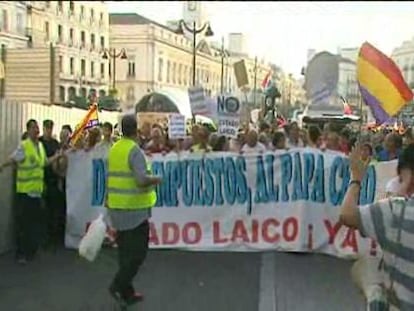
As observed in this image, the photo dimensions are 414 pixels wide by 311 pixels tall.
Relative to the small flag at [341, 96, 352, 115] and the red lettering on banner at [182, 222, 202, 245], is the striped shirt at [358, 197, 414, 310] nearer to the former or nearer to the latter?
the red lettering on banner at [182, 222, 202, 245]

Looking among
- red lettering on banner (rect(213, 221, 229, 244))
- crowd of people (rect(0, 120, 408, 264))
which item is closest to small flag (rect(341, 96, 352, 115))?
crowd of people (rect(0, 120, 408, 264))

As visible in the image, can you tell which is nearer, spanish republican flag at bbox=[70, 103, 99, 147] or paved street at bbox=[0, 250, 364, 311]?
paved street at bbox=[0, 250, 364, 311]

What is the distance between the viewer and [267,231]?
33.4 feet

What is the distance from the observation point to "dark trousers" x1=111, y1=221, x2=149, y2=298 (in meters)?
6.84

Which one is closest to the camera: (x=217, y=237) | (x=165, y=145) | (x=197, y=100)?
(x=217, y=237)

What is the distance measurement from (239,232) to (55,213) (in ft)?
8.32

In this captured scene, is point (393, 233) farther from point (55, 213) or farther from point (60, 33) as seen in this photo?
point (60, 33)

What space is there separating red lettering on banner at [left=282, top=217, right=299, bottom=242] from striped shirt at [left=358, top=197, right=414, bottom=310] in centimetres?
664

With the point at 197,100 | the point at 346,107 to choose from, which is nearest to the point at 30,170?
the point at 197,100

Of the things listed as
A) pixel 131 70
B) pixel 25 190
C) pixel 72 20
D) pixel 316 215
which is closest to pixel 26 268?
pixel 25 190

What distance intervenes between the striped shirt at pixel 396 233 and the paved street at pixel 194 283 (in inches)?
150

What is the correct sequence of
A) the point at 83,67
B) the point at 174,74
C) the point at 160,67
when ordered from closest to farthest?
1. the point at 83,67
2. the point at 160,67
3. the point at 174,74

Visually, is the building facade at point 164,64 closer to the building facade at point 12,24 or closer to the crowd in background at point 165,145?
the building facade at point 12,24

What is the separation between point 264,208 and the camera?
10.2m
